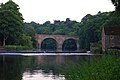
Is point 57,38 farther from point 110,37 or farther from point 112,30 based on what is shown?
point 112,30

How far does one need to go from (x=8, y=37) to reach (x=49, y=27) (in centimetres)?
9611

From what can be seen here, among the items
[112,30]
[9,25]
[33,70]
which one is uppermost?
[9,25]

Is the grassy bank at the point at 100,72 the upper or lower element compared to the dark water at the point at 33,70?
upper

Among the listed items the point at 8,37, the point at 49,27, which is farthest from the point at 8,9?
the point at 49,27

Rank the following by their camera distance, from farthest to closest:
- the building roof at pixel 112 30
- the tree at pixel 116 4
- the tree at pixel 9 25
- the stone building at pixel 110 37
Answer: the stone building at pixel 110 37
the building roof at pixel 112 30
the tree at pixel 9 25
the tree at pixel 116 4

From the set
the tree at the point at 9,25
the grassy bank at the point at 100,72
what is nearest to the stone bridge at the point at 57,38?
the tree at the point at 9,25

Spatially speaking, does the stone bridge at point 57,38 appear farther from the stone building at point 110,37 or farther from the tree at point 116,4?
the tree at point 116,4

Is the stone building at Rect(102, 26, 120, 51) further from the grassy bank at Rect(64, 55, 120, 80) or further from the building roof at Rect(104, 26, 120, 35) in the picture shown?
the grassy bank at Rect(64, 55, 120, 80)

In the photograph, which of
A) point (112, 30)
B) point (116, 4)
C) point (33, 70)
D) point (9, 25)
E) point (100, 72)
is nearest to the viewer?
point (100, 72)

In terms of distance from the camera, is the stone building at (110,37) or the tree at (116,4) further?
the stone building at (110,37)

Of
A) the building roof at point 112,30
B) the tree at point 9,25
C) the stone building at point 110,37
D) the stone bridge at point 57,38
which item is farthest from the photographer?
the stone bridge at point 57,38

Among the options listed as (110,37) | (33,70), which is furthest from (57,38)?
(33,70)

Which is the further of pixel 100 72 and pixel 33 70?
pixel 33 70

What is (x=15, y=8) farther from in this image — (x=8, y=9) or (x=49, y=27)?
(x=49, y=27)
